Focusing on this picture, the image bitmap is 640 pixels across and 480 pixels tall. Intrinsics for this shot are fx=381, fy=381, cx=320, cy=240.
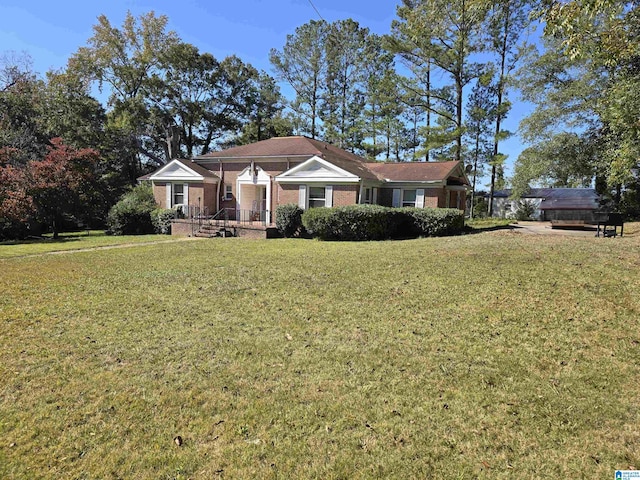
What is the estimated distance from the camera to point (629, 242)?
12.0 m

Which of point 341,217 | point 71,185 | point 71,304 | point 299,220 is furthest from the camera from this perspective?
point 71,185

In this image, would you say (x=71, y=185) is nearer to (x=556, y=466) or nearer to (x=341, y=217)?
(x=341, y=217)

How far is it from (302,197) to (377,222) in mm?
5263

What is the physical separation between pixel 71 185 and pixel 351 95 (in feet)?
89.1

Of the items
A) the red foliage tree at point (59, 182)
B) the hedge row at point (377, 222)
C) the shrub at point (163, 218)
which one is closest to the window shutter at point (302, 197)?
the hedge row at point (377, 222)

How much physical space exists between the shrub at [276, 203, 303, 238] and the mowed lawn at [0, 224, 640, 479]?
10.1 meters

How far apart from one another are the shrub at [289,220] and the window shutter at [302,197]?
121cm

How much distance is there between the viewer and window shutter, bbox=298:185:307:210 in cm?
2034

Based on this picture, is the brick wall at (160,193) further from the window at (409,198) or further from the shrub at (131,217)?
the window at (409,198)

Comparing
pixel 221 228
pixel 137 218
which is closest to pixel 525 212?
pixel 221 228

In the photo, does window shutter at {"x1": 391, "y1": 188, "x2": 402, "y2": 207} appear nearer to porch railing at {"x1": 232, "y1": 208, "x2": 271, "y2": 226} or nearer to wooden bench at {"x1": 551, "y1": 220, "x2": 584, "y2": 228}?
porch railing at {"x1": 232, "y1": 208, "x2": 271, "y2": 226}

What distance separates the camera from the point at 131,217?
22641 mm

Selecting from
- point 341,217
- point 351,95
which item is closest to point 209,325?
point 341,217

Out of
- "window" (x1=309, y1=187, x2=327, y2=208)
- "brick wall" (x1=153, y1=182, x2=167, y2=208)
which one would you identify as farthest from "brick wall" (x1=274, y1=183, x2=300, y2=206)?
"brick wall" (x1=153, y1=182, x2=167, y2=208)
